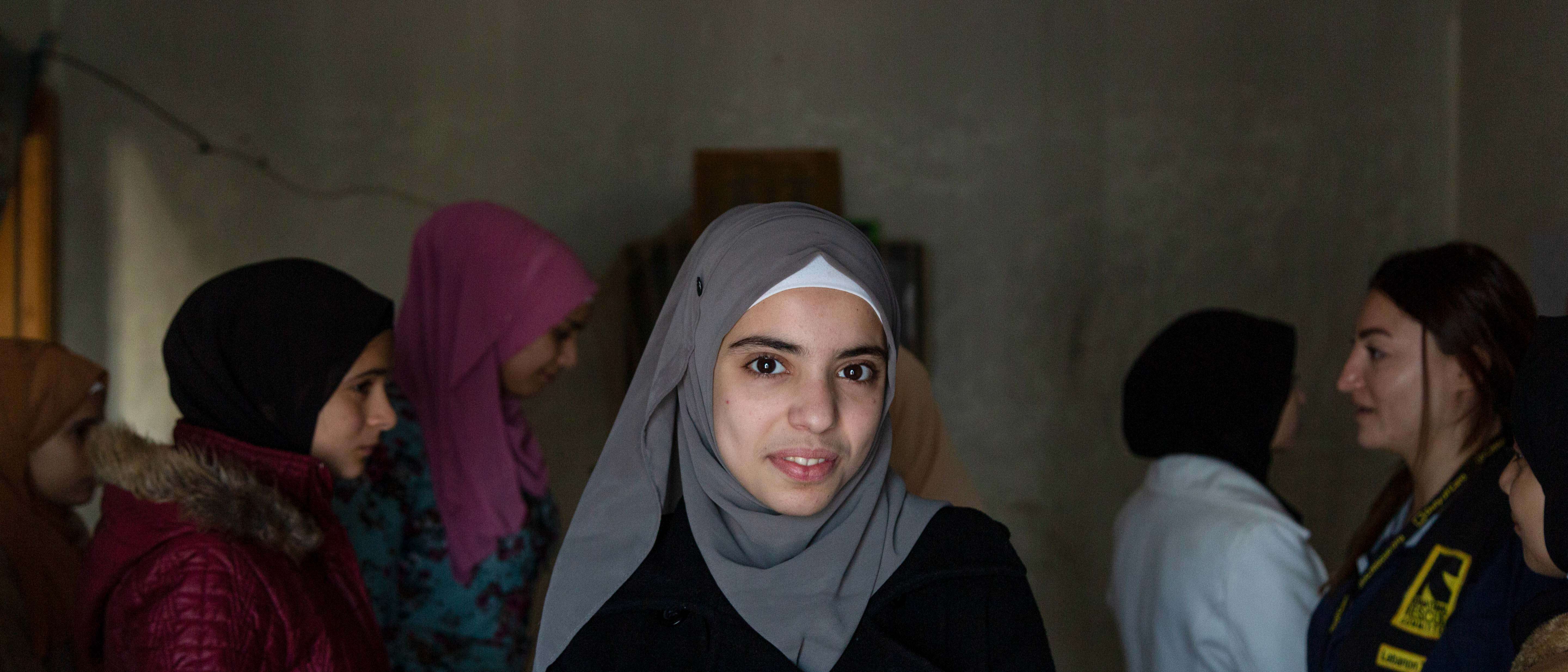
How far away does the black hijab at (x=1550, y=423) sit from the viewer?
1.23 meters

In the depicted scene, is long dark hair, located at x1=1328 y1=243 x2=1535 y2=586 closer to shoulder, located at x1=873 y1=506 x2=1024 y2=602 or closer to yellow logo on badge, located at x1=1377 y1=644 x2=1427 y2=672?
yellow logo on badge, located at x1=1377 y1=644 x2=1427 y2=672

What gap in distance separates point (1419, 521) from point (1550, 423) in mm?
624

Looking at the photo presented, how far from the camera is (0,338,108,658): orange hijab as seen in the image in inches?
92.4

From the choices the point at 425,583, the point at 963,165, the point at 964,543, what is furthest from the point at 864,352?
the point at 963,165

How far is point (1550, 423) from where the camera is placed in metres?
1.25

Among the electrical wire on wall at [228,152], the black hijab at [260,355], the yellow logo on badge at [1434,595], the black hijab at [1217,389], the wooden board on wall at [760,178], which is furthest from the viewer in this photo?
the wooden board on wall at [760,178]

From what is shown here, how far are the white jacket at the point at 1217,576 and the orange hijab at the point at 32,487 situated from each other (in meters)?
2.24

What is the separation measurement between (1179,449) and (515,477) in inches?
56.5

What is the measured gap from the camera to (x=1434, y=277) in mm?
1937

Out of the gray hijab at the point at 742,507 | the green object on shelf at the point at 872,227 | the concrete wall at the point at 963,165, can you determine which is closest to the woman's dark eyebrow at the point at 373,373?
the gray hijab at the point at 742,507

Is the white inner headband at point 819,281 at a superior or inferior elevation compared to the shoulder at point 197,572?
superior

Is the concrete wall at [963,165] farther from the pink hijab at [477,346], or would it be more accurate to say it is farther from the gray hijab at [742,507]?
the gray hijab at [742,507]

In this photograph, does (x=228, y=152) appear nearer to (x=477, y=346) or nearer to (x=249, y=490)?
(x=477, y=346)

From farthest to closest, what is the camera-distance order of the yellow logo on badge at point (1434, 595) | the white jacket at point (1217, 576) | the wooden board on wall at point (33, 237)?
the wooden board on wall at point (33, 237)
the white jacket at point (1217, 576)
the yellow logo on badge at point (1434, 595)
